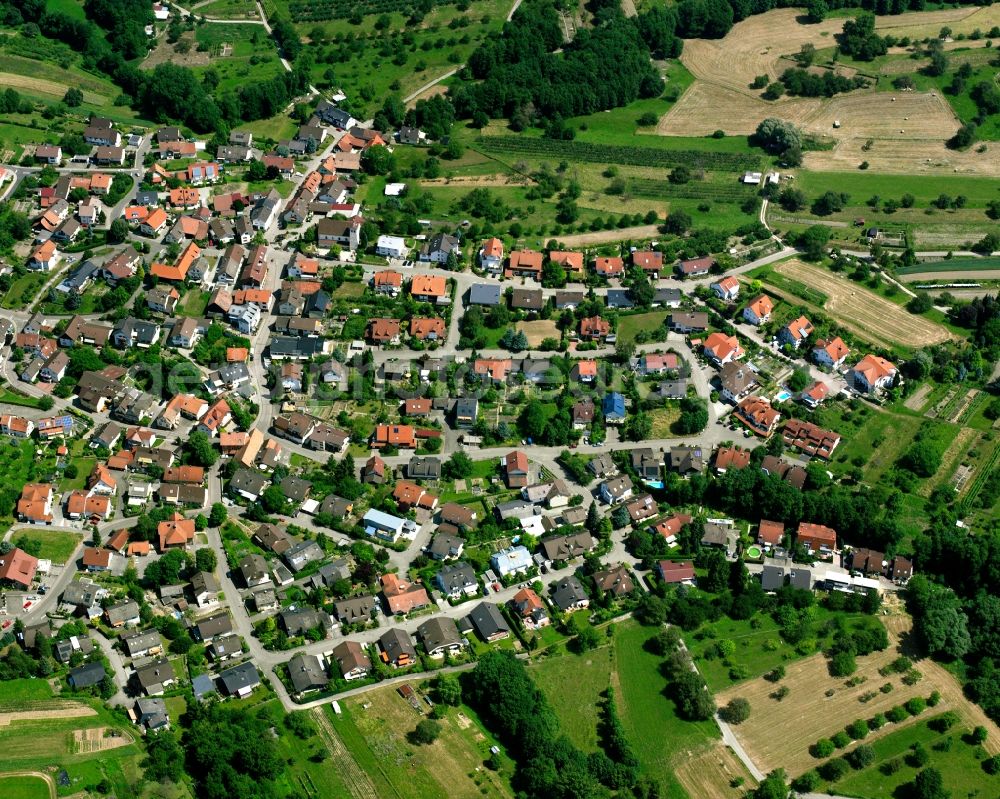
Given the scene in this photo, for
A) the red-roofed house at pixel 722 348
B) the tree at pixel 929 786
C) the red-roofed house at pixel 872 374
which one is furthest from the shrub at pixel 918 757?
the red-roofed house at pixel 722 348

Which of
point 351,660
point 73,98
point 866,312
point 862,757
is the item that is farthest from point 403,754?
point 73,98

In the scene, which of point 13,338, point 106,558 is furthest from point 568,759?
point 13,338

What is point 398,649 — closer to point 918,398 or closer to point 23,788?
point 23,788

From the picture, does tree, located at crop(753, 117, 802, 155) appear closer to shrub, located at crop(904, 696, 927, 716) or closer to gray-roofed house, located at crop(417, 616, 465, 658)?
shrub, located at crop(904, 696, 927, 716)

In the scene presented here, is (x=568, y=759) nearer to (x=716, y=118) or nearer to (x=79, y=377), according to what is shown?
(x=79, y=377)

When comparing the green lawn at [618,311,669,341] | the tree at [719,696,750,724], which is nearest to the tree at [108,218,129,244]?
the green lawn at [618,311,669,341]

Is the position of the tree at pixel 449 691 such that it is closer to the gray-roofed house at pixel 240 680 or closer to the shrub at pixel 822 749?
the gray-roofed house at pixel 240 680
